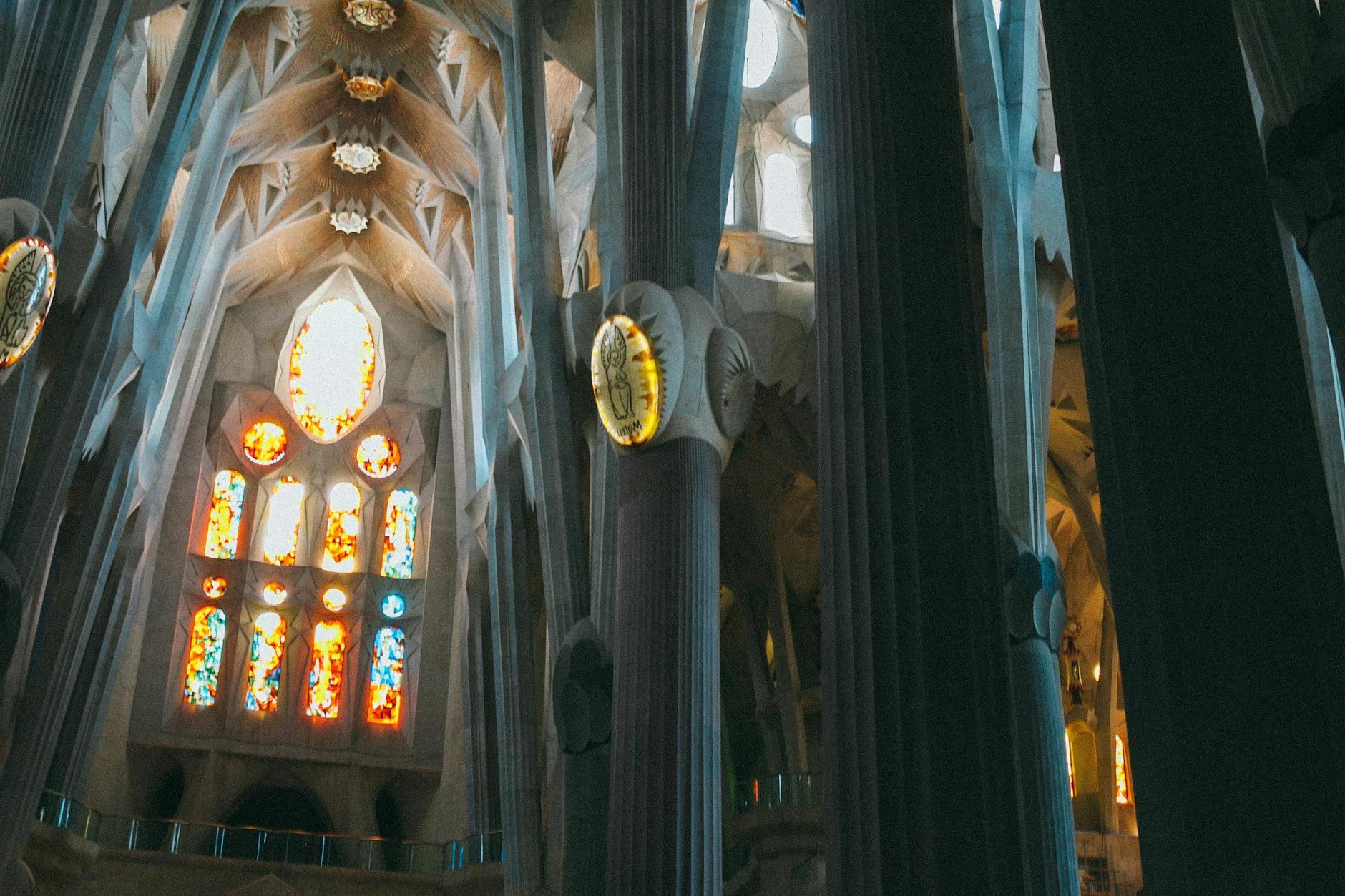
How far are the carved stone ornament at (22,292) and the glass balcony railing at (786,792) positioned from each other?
33.7 ft

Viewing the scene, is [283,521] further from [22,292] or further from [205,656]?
[22,292]

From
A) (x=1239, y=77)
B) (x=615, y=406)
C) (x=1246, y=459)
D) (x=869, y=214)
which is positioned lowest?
(x=1246, y=459)

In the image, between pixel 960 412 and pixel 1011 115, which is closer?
pixel 960 412

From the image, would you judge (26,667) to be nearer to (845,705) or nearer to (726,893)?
(726,893)

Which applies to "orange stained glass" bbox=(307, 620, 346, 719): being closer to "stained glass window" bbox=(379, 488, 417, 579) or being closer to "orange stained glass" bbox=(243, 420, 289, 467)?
"stained glass window" bbox=(379, 488, 417, 579)

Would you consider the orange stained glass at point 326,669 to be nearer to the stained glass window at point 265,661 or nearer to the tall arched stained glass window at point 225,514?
the stained glass window at point 265,661

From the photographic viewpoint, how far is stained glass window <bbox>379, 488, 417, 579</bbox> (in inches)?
1000

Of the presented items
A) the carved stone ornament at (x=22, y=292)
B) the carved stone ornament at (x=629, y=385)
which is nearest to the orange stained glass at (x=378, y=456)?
the carved stone ornament at (x=22, y=292)

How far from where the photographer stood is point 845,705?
490 cm

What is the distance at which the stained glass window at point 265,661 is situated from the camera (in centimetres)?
2380

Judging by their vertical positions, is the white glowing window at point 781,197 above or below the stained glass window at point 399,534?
above

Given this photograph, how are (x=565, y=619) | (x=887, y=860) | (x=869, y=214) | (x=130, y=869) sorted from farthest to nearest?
(x=130, y=869)
(x=565, y=619)
(x=869, y=214)
(x=887, y=860)

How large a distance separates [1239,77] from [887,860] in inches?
98.2

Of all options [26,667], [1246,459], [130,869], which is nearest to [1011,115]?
[1246,459]
